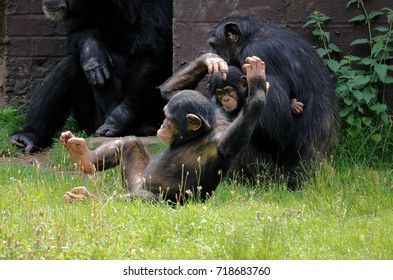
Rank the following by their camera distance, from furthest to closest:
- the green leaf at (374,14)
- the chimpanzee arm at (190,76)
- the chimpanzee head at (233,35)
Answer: the green leaf at (374,14) → the chimpanzee head at (233,35) → the chimpanzee arm at (190,76)

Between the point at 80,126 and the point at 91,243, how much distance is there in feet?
16.8

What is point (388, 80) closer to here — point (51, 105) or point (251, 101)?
point (251, 101)

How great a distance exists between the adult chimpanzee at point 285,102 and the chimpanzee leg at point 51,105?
237 cm

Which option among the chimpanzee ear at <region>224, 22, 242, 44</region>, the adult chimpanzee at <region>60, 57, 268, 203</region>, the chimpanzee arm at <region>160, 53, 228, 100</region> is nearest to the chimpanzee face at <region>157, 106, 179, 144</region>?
the adult chimpanzee at <region>60, 57, 268, 203</region>

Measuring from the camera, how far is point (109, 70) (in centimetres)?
918

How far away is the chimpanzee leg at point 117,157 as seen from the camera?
6.00m

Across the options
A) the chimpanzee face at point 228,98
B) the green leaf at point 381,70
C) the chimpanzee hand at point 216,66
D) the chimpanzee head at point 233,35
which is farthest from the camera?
the green leaf at point 381,70

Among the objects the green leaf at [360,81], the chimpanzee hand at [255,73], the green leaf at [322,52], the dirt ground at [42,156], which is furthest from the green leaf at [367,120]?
the chimpanzee hand at [255,73]

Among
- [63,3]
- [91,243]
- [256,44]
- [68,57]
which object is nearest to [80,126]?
[68,57]

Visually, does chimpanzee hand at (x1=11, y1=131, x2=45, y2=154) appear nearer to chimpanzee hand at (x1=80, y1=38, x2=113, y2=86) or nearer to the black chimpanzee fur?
chimpanzee hand at (x1=80, y1=38, x2=113, y2=86)

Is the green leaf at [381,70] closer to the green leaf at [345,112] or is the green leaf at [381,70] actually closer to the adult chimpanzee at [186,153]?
the green leaf at [345,112]

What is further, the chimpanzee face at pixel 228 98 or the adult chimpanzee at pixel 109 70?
the adult chimpanzee at pixel 109 70

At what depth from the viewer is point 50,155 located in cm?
863
